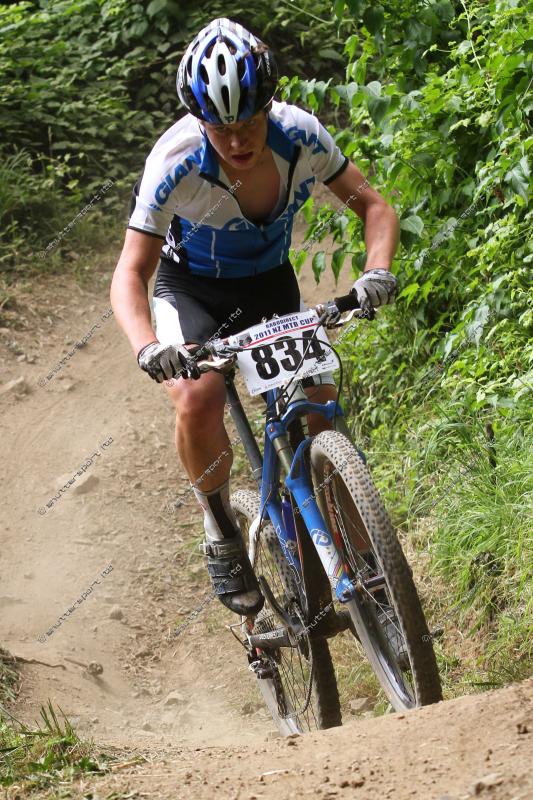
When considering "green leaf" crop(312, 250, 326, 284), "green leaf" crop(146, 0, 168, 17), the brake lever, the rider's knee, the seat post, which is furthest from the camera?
"green leaf" crop(146, 0, 168, 17)

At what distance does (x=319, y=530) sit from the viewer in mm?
3479

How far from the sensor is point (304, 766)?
276 centimetres

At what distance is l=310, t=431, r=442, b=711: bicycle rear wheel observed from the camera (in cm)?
318

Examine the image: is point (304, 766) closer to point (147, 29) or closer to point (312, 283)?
point (312, 283)

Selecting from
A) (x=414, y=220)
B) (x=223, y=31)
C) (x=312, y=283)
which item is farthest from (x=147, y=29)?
(x=223, y=31)

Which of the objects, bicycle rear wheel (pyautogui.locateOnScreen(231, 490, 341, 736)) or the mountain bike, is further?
bicycle rear wheel (pyautogui.locateOnScreen(231, 490, 341, 736))

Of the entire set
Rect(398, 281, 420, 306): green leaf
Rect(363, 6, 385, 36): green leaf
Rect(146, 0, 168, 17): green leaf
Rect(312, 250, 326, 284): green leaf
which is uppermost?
Rect(146, 0, 168, 17): green leaf

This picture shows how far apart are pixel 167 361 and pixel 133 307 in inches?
15.9

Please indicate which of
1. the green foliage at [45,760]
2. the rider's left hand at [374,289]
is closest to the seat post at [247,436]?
the rider's left hand at [374,289]

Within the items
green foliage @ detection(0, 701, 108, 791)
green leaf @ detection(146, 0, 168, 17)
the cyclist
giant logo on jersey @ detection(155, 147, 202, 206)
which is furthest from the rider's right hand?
green leaf @ detection(146, 0, 168, 17)

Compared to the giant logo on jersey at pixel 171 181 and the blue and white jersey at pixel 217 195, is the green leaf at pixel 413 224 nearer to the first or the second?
A: the blue and white jersey at pixel 217 195

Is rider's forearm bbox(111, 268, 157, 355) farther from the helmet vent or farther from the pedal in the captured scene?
the pedal

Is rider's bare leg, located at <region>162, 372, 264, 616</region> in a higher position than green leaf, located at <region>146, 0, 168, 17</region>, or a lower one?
lower

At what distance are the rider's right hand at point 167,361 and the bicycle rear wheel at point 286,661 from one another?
34.4 inches
